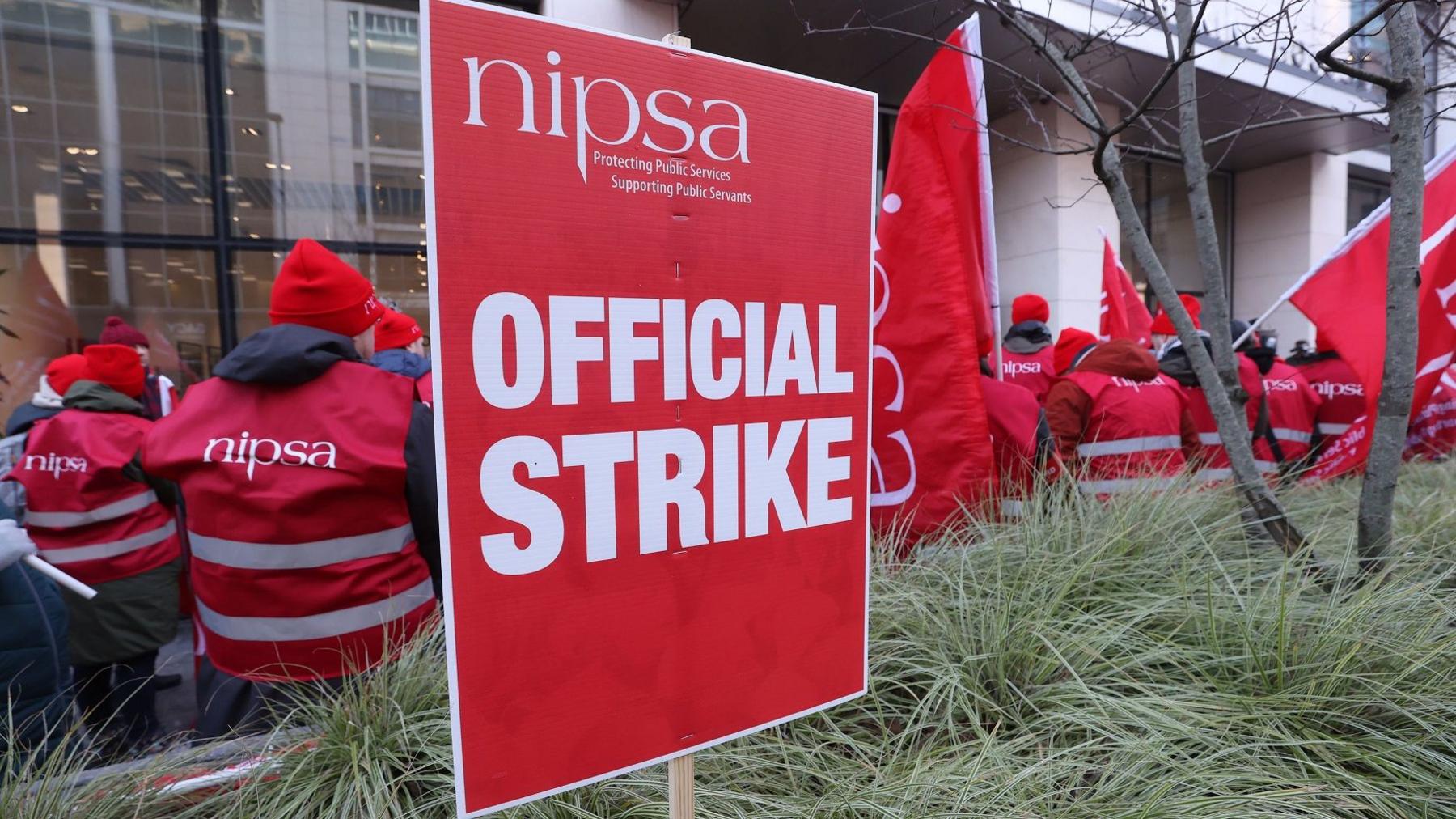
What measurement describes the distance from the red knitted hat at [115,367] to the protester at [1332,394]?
21.2 feet

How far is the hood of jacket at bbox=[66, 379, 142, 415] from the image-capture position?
139 inches

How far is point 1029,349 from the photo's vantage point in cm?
541

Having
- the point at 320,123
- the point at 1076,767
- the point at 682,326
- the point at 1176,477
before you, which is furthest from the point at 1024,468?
the point at 320,123

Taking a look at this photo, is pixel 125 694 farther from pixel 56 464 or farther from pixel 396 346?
pixel 396 346

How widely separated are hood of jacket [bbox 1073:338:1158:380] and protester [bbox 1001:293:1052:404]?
1.33m

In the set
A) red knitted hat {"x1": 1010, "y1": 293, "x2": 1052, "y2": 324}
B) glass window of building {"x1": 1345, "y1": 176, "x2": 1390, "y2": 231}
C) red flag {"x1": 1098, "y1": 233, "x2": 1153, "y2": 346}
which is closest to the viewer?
red knitted hat {"x1": 1010, "y1": 293, "x2": 1052, "y2": 324}

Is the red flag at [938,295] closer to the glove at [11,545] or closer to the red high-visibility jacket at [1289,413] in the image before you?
the glove at [11,545]

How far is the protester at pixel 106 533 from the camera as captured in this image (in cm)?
337

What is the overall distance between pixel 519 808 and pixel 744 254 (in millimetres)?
1200

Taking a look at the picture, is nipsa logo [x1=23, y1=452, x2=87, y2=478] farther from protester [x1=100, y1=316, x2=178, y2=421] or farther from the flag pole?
the flag pole

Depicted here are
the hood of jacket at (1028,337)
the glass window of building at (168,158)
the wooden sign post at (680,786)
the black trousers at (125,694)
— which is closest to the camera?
the wooden sign post at (680,786)

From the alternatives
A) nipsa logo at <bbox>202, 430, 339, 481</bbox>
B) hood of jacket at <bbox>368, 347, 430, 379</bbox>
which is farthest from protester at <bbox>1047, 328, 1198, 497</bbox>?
hood of jacket at <bbox>368, 347, 430, 379</bbox>

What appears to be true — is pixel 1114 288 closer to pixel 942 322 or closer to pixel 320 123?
pixel 942 322

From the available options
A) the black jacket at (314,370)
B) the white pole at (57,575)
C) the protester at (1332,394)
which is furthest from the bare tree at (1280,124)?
the white pole at (57,575)
